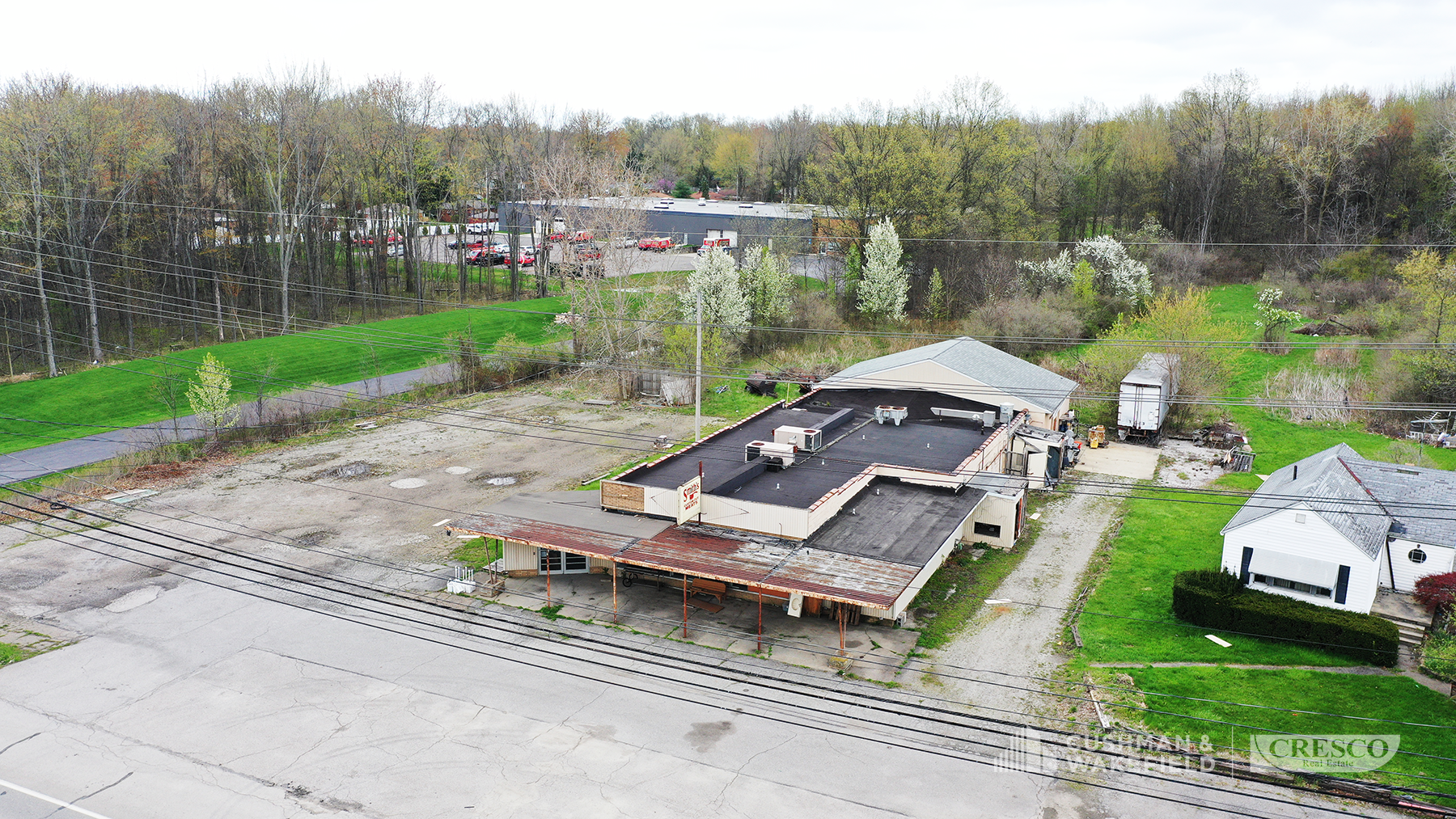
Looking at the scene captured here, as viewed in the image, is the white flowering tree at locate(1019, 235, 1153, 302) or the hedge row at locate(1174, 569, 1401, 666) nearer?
the hedge row at locate(1174, 569, 1401, 666)

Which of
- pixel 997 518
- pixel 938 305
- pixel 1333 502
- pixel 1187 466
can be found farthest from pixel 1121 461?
pixel 938 305

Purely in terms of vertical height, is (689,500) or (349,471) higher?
(689,500)

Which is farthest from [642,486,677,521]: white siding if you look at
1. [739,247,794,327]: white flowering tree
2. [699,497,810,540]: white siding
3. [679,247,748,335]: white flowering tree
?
[739,247,794,327]: white flowering tree

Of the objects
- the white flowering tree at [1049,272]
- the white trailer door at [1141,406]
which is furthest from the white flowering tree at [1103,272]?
the white trailer door at [1141,406]

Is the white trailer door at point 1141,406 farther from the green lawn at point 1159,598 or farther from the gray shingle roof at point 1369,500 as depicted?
the gray shingle roof at point 1369,500

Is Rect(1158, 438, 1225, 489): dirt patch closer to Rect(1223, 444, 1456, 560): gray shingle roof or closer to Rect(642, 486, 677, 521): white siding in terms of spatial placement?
Rect(1223, 444, 1456, 560): gray shingle roof

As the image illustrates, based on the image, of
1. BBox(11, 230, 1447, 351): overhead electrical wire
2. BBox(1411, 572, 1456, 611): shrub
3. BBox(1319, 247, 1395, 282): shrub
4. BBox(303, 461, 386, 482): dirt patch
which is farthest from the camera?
BBox(1319, 247, 1395, 282): shrub

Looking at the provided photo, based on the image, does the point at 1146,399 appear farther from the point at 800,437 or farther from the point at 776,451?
the point at 776,451

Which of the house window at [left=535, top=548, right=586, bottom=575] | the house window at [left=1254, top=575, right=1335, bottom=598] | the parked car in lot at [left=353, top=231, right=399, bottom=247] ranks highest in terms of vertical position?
the parked car in lot at [left=353, top=231, right=399, bottom=247]

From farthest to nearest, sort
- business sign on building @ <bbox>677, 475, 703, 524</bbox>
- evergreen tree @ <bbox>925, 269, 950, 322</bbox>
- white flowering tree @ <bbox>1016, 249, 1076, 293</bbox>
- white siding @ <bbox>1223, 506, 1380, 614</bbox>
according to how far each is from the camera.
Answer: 1. evergreen tree @ <bbox>925, 269, 950, 322</bbox>
2. white flowering tree @ <bbox>1016, 249, 1076, 293</bbox>
3. business sign on building @ <bbox>677, 475, 703, 524</bbox>
4. white siding @ <bbox>1223, 506, 1380, 614</bbox>
